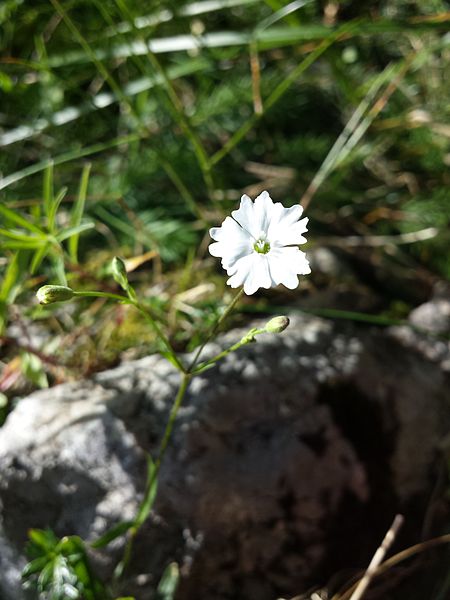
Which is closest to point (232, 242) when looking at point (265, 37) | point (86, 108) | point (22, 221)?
point (22, 221)

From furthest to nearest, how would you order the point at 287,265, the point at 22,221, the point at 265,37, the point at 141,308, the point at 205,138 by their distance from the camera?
the point at 205,138 → the point at 265,37 → the point at 22,221 → the point at 141,308 → the point at 287,265

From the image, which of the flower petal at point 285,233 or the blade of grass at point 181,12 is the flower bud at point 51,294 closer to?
the flower petal at point 285,233

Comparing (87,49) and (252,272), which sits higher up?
(87,49)

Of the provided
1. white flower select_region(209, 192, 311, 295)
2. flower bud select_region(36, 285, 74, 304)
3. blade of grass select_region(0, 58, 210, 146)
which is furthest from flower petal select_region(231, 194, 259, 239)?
blade of grass select_region(0, 58, 210, 146)

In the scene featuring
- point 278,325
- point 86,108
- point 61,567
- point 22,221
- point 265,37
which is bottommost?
point 61,567

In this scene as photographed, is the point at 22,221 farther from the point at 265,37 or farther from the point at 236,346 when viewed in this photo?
the point at 265,37

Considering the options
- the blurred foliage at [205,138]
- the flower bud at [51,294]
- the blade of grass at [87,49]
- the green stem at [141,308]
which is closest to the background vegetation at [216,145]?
the blurred foliage at [205,138]

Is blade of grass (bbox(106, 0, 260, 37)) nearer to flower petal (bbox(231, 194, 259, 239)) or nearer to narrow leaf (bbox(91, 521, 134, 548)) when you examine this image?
flower petal (bbox(231, 194, 259, 239))
